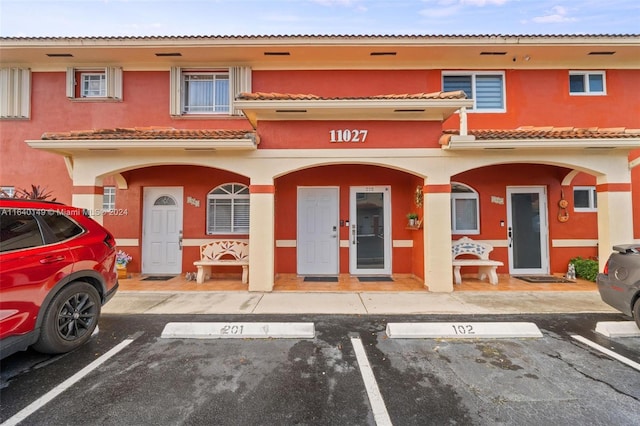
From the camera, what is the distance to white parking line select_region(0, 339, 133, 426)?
8.33 ft

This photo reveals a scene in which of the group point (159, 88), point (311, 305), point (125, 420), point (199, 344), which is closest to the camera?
point (125, 420)

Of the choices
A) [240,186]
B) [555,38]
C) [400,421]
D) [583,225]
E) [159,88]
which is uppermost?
[555,38]

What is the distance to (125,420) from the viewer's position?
254cm

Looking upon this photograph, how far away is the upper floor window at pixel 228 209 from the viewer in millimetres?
8320

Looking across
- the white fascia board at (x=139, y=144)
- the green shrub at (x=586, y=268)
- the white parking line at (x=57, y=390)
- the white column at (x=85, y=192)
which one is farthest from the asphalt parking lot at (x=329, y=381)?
the green shrub at (x=586, y=268)

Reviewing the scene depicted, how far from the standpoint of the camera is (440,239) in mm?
6582

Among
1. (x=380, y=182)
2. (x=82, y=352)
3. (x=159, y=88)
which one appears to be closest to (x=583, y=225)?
(x=380, y=182)

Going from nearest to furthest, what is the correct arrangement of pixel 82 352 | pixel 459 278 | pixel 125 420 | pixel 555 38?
1. pixel 125 420
2. pixel 82 352
3. pixel 459 278
4. pixel 555 38

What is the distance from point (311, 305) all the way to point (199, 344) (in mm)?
2209

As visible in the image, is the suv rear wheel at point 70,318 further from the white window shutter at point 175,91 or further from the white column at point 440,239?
the white column at point 440,239

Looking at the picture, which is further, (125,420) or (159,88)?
(159,88)

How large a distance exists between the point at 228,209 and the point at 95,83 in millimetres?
5441

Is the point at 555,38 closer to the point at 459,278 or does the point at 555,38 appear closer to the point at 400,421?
the point at 459,278

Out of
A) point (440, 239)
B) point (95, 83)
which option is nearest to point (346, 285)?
point (440, 239)
